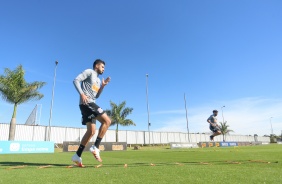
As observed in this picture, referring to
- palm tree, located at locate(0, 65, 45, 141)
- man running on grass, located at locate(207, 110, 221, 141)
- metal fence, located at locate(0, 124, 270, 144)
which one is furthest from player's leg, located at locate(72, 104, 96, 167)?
metal fence, located at locate(0, 124, 270, 144)

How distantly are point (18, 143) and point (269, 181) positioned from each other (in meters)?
18.4

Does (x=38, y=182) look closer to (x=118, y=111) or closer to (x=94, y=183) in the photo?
(x=94, y=183)

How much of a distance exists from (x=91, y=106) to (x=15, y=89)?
21.5 metres

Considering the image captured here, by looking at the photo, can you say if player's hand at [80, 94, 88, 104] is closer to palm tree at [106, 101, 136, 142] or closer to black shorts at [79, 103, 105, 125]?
black shorts at [79, 103, 105, 125]

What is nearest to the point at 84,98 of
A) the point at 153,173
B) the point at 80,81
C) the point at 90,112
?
the point at 90,112

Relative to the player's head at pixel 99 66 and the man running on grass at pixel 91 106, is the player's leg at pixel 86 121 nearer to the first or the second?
the man running on grass at pixel 91 106

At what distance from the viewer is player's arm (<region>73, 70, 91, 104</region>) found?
431cm

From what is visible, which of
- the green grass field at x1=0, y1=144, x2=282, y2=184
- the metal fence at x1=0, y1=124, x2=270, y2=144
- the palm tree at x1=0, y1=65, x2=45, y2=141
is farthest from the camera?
the metal fence at x1=0, y1=124, x2=270, y2=144

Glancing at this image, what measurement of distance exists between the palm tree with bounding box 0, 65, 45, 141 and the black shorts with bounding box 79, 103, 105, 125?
21242 millimetres

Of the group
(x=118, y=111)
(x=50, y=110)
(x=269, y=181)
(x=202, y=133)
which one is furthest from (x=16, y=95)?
(x=202, y=133)

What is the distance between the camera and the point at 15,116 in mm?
22188

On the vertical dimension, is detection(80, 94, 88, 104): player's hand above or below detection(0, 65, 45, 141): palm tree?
below

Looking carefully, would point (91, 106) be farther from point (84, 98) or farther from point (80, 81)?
point (80, 81)

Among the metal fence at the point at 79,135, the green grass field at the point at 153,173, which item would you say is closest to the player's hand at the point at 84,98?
the green grass field at the point at 153,173
